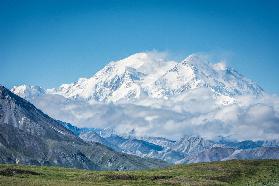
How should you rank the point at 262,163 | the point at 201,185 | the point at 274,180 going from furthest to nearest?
1. the point at 262,163
2. the point at 274,180
3. the point at 201,185

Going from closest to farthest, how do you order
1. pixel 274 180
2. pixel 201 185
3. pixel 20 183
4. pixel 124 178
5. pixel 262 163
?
pixel 20 183, pixel 201 185, pixel 274 180, pixel 124 178, pixel 262 163

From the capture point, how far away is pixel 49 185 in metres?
88.1

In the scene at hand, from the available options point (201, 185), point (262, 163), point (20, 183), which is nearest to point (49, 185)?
point (20, 183)

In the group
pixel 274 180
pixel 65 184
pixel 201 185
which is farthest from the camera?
pixel 274 180

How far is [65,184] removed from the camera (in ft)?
305

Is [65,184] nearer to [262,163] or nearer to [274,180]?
[274,180]

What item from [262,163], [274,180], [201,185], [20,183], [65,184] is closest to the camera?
[20,183]

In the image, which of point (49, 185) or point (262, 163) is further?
point (262, 163)

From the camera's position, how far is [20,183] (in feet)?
285

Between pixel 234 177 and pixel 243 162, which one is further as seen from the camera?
pixel 243 162

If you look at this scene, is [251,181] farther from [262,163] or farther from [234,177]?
[262,163]

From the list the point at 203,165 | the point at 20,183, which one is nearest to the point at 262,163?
the point at 203,165

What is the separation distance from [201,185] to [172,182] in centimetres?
780

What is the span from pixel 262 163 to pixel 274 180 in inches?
889
